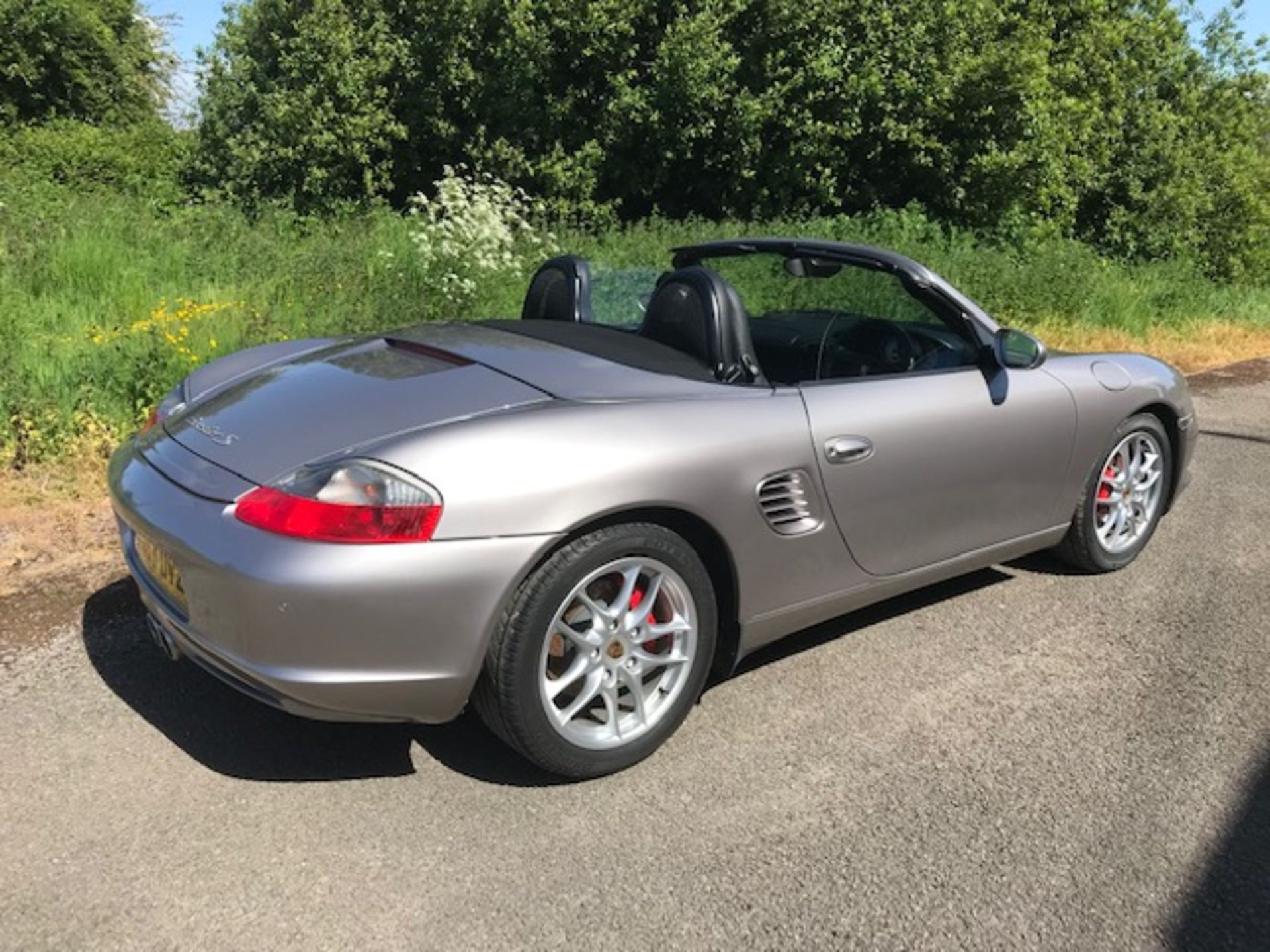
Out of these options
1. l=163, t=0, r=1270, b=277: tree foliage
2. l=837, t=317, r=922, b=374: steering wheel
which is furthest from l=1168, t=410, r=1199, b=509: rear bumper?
l=163, t=0, r=1270, b=277: tree foliage

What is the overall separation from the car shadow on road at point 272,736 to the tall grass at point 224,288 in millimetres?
2014

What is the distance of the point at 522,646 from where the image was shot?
270 cm

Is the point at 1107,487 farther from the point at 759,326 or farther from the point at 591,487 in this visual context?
the point at 591,487

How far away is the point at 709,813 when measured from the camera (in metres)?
2.83

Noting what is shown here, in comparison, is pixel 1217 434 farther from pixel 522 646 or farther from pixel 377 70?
pixel 377 70

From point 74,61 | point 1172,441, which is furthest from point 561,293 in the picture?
point 74,61

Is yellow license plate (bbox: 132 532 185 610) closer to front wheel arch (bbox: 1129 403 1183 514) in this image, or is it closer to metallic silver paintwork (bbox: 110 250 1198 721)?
metallic silver paintwork (bbox: 110 250 1198 721)

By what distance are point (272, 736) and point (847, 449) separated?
6.33ft

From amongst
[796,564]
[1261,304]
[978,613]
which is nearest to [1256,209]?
[1261,304]

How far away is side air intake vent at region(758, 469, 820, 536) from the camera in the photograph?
3.14m

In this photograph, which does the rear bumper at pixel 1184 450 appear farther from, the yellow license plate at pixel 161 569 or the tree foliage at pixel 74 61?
the tree foliage at pixel 74 61

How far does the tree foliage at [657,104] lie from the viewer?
1340cm

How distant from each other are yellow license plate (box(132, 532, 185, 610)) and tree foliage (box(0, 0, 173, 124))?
721 inches

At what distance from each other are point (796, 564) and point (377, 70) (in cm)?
1235
